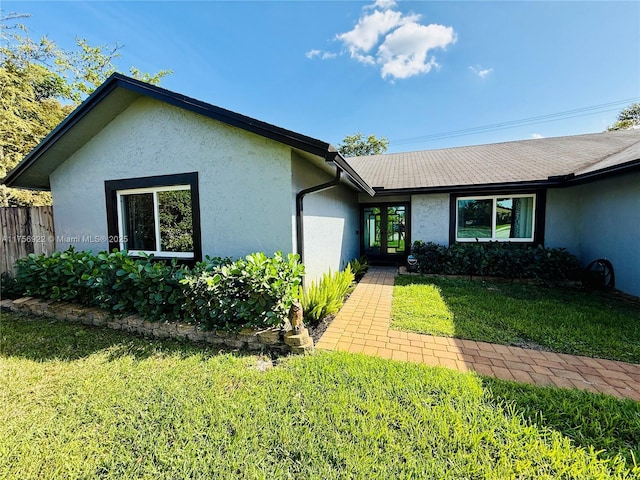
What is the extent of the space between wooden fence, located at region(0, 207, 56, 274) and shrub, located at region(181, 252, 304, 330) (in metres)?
6.01

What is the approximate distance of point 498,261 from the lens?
25.9 feet

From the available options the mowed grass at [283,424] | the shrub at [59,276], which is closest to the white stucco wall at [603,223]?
the mowed grass at [283,424]

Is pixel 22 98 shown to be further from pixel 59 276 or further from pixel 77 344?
pixel 77 344

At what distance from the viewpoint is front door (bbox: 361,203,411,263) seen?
37.1 feet

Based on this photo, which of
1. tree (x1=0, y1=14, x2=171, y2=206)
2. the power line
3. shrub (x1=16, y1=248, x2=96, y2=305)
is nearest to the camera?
shrub (x1=16, y1=248, x2=96, y2=305)

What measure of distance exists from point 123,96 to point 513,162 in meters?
12.8

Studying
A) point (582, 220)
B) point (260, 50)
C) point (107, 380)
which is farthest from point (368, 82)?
point (107, 380)

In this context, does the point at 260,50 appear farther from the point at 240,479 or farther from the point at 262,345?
the point at 240,479

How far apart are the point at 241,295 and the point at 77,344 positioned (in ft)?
9.16

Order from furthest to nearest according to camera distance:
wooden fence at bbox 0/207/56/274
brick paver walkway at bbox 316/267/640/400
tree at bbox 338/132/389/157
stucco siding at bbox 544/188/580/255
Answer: tree at bbox 338/132/389/157 < stucco siding at bbox 544/188/580/255 < wooden fence at bbox 0/207/56/274 < brick paver walkway at bbox 316/267/640/400

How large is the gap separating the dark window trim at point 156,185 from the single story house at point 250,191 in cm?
2

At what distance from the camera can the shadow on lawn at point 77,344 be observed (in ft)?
12.5

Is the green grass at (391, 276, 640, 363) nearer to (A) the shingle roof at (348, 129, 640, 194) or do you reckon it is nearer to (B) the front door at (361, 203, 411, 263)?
(A) the shingle roof at (348, 129, 640, 194)

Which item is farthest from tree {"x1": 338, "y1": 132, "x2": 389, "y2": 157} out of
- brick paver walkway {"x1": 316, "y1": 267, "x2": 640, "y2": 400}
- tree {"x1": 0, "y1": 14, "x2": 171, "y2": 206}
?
brick paver walkway {"x1": 316, "y1": 267, "x2": 640, "y2": 400}
